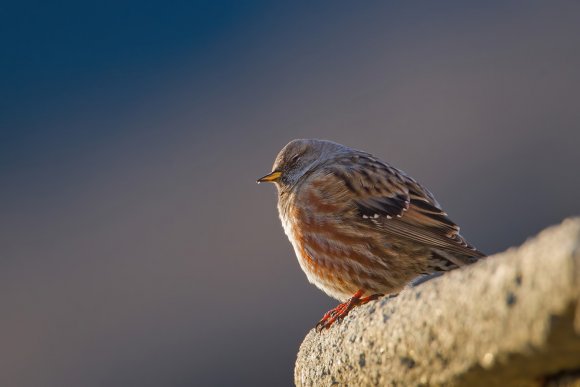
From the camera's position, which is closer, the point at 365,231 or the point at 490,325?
the point at 490,325

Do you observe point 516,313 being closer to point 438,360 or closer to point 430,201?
point 438,360

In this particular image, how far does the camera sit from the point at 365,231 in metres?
3.68

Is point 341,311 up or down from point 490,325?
down

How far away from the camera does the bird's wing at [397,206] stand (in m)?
3.54

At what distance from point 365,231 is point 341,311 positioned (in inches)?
24.2

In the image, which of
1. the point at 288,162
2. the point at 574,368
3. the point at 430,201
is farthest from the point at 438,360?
the point at 288,162

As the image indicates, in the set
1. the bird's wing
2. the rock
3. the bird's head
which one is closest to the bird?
the bird's wing

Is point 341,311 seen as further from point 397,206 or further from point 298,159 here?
point 298,159

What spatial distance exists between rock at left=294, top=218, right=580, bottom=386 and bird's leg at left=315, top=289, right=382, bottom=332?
1.00 meters

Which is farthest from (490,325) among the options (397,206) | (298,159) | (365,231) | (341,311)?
(298,159)

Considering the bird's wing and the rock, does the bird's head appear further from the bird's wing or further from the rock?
the rock

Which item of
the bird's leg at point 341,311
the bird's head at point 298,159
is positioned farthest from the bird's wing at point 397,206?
the bird's leg at point 341,311

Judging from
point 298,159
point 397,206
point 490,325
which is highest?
point 298,159

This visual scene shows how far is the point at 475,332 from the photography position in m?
1.38
